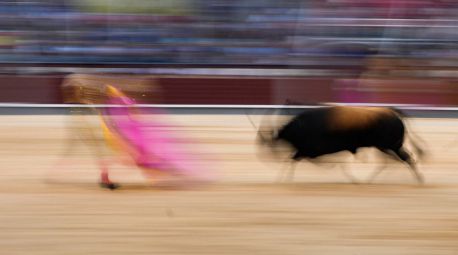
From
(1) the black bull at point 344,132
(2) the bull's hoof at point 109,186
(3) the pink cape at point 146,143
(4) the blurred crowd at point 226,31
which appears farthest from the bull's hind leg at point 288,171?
(4) the blurred crowd at point 226,31

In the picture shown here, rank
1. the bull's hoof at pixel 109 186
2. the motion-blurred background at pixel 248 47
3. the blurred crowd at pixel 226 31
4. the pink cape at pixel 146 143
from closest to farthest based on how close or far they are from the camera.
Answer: the bull's hoof at pixel 109 186 → the pink cape at pixel 146 143 → the motion-blurred background at pixel 248 47 → the blurred crowd at pixel 226 31

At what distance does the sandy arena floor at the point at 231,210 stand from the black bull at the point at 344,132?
24 centimetres

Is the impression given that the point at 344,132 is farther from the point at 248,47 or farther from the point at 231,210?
the point at 248,47

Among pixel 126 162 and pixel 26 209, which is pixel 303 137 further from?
pixel 26 209

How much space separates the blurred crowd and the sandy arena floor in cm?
416

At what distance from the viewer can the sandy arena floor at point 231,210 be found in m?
3.67

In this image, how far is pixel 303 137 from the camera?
17.4ft

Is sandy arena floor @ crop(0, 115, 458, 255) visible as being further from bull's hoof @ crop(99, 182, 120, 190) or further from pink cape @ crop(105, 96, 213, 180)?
pink cape @ crop(105, 96, 213, 180)

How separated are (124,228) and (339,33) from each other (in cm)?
759

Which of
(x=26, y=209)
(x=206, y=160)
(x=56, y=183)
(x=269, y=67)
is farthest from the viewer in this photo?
(x=269, y=67)

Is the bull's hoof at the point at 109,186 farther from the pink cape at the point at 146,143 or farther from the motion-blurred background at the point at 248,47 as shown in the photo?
the motion-blurred background at the point at 248,47

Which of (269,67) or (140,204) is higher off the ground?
(140,204)

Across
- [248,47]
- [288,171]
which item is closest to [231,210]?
[288,171]

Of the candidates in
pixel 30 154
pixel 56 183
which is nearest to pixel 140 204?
pixel 56 183
